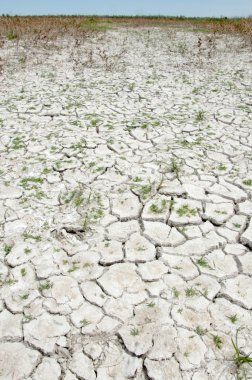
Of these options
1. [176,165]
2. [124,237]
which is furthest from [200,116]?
[124,237]

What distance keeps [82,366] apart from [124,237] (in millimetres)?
1098

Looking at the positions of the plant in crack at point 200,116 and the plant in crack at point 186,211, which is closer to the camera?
the plant in crack at point 186,211

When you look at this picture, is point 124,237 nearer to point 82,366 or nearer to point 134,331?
point 134,331

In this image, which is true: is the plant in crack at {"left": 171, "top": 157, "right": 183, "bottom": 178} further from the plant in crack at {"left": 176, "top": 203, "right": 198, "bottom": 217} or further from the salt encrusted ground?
the plant in crack at {"left": 176, "top": 203, "right": 198, "bottom": 217}

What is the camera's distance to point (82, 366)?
1871 millimetres

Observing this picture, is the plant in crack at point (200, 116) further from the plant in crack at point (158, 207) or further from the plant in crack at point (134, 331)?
the plant in crack at point (134, 331)

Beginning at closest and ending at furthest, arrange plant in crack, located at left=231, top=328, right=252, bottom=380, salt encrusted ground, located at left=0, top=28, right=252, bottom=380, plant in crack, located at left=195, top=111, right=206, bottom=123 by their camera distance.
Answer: plant in crack, located at left=231, top=328, right=252, bottom=380 → salt encrusted ground, located at left=0, top=28, right=252, bottom=380 → plant in crack, located at left=195, top=111, right=206, bottom=123

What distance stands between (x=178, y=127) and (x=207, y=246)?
2568mm

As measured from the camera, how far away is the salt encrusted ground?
1.95 m

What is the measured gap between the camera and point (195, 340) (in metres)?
1.97

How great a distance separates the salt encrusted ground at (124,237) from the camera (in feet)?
6.39

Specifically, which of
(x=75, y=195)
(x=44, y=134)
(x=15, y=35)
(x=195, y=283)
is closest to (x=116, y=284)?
(x=195, y=283)

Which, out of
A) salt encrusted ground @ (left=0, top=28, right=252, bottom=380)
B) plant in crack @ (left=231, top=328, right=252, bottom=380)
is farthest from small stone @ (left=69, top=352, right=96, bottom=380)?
plant in crack @ (left=231, top=328, right=252, bottom=380)

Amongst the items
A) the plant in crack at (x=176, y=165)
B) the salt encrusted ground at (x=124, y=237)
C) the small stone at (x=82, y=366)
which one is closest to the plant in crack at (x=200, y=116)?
the salt encrusted ground at (x=124, y=237)
